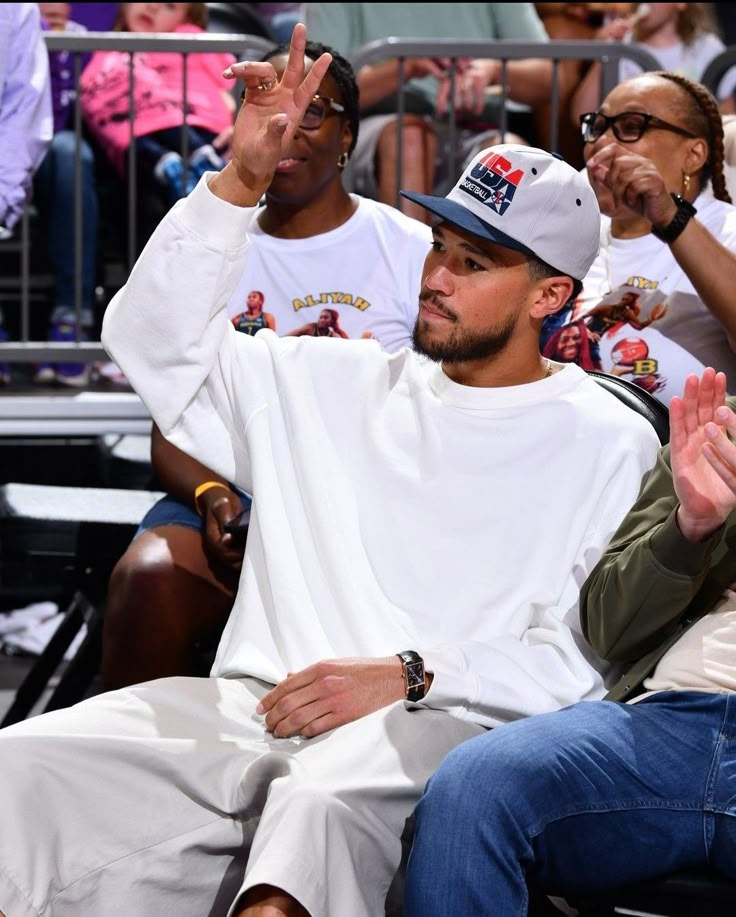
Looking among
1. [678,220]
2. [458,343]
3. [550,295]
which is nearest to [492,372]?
[458,343]

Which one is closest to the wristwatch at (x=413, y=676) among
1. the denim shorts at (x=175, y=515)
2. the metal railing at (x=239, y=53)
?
the denim shorts at (x=175, y=515)

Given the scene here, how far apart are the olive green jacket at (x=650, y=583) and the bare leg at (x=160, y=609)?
967 mm

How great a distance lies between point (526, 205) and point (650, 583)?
0.74 m

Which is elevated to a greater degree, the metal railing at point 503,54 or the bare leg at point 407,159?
the metal railing at point 503,54

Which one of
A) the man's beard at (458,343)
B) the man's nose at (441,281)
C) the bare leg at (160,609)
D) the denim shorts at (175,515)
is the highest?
the man's nose at (441,281)

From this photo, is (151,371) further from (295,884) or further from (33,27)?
(33,27)

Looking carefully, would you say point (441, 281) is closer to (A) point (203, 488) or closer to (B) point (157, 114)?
(A) point (203, 488)

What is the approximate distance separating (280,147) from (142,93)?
8.15 ft

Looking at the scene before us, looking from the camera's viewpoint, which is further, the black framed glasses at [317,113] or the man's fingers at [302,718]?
the black framed glasses at [317,113]

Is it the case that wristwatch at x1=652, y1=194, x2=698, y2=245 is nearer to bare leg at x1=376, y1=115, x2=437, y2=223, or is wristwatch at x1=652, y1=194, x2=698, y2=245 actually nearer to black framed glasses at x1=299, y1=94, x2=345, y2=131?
black framed glasses at x1=299, y1=94, x2=345, y2=131

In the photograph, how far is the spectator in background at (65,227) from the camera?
4609mm

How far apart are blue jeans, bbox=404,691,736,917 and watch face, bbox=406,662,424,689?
19cm

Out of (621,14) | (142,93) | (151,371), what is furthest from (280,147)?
(621,14)

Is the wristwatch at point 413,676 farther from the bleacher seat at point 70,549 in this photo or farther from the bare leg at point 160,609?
the bleacher seat at point 70,549
